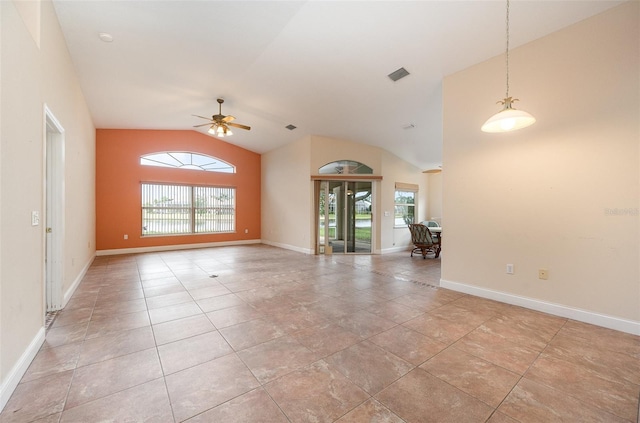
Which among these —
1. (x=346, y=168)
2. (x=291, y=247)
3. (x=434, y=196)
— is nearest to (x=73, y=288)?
(x=291, y=247)

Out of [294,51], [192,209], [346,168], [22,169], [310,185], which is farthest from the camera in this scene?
[192,209]

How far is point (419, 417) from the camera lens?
1531mm

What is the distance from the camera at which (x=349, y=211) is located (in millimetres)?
7379

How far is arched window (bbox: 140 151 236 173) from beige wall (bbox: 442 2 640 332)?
689 cm

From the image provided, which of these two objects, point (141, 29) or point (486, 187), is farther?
point (486, 187)

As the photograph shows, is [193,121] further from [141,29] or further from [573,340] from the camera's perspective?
[573,340]

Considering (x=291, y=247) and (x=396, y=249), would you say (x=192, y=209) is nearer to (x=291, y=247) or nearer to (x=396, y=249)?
(x=291, y=247)

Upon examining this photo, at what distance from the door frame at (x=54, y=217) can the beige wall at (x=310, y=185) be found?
4760 millimetres

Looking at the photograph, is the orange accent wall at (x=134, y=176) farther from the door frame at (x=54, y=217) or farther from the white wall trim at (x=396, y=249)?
the white wall trim at (x=396, y=249)

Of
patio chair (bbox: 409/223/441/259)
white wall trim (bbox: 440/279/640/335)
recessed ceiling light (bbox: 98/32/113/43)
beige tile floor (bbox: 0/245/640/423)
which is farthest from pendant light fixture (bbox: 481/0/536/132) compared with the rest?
recessed ceiling light (bbox: 98/32/113/43)

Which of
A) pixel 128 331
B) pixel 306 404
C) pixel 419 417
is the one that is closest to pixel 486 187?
pixel 419 417

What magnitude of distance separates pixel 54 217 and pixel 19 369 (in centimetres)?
198

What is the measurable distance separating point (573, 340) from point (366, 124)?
16.0 feet

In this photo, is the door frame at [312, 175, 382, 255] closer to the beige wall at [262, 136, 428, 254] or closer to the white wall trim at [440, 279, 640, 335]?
the beige wall at [262, 136, 428, 254]
